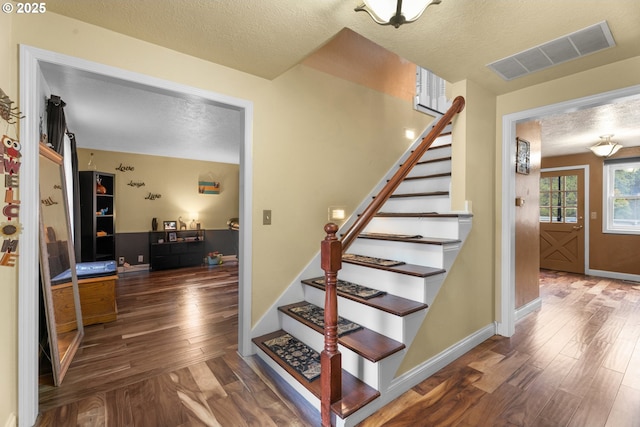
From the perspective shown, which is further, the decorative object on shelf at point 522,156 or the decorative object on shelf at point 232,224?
the decorative object on shelf at point 232,224

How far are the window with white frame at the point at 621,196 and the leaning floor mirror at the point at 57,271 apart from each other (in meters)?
8.12

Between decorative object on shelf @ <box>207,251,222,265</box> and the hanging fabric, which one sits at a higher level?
the hanging fabric

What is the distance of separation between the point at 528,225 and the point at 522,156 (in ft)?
2.72

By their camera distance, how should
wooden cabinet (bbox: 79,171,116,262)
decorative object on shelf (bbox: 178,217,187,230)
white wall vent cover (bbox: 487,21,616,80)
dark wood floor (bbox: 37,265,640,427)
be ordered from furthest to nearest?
1. decorative object on shelf (bbox: 178,217,187,230)
2. wooden cabinet (bbox: 79,171,116,262)
3. white wall vent cover (bbox: 487,21,616,80)
4. dark wood floor (bbox: 37,265,640,427)

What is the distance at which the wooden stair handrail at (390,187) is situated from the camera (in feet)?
5.76

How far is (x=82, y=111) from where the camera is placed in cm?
355

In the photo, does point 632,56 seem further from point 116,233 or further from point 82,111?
point 116,233

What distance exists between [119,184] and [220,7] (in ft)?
17.9

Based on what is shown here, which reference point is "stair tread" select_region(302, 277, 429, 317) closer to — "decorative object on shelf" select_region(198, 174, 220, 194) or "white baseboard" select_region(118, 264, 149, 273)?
"white baseboard" select_region(118, 264, 149, 273)

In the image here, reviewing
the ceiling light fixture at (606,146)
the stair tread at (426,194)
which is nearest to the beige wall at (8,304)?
the stair tread at (426,194)

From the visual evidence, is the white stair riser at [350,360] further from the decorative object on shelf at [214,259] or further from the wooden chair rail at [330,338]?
the decorative object on shelf at [214,259]

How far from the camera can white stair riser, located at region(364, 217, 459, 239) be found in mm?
2371

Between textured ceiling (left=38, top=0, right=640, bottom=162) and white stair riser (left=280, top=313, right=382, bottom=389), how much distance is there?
2.05 m

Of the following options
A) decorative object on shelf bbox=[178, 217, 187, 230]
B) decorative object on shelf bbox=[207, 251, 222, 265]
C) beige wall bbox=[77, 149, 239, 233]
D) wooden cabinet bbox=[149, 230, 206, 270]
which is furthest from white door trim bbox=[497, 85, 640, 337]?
decorative object on shelf bbox=[178, 217, 187, 230]
